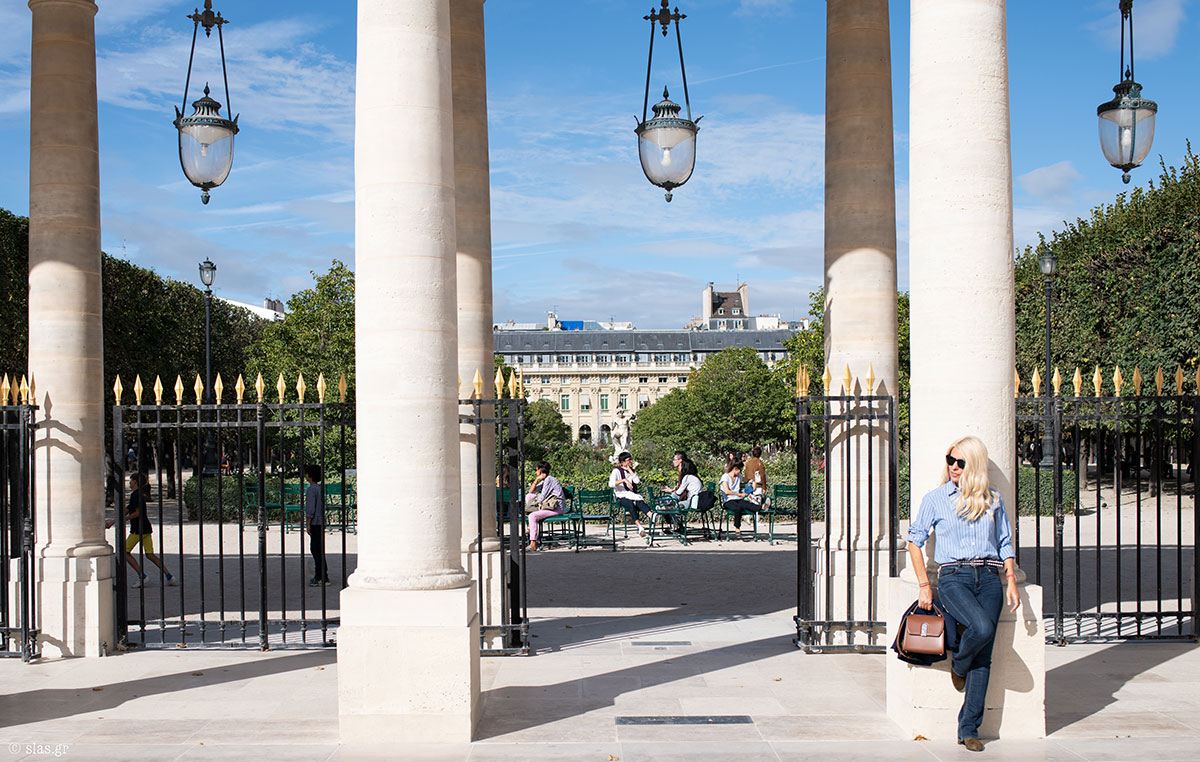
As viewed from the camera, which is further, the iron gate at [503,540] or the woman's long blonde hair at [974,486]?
the iron gate at [503,540]

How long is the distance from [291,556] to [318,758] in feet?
44.9

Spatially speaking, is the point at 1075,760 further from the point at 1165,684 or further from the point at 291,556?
the point at 291,556

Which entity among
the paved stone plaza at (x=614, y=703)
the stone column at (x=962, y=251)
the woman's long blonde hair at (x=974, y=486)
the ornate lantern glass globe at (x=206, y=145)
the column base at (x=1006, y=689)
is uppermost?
the ornate lantern glass globe at (x=206, y=145)

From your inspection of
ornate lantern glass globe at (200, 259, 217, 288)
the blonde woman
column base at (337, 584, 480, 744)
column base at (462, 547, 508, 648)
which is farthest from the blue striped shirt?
ornate lantern glass globe at (200, 259, 217, 288)

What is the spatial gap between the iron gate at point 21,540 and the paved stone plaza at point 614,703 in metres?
0.33

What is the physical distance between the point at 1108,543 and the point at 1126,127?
43.4ft

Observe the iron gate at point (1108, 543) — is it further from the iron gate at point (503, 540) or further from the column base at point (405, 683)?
the iron gate at point (503, 540)

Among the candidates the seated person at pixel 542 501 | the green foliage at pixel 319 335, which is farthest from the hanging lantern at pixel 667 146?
the green foliage at pixel 319 335

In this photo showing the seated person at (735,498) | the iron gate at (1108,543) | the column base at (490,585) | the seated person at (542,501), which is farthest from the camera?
the seated person at (735,498)

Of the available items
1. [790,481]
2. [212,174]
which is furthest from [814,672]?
[790,481]

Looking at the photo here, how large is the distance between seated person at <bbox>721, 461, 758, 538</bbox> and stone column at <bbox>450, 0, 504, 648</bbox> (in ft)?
34.9

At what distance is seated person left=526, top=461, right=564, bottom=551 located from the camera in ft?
66.3

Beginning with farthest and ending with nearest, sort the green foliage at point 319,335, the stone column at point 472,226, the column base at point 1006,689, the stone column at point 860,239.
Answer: the green foliage at point 319,335 < the stone column at point 472,226 < the stone column at point 860,239 < the column base at point 1006,689

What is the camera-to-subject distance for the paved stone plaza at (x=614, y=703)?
720 cm
